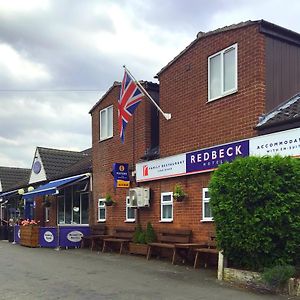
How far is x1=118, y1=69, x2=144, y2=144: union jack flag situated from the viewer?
16.0m

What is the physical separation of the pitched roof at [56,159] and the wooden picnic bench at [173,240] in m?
10.8

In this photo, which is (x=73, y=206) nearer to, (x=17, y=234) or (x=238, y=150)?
(x=17, y=234)

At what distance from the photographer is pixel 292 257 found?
31.3 ft

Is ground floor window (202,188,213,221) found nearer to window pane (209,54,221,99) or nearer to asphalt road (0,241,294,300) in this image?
asphalt road (0,241,294,300)

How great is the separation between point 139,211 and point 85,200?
5.46 metres

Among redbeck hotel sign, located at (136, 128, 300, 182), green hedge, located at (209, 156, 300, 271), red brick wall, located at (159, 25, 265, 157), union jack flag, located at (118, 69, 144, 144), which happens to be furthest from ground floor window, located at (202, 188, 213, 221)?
union jack flag, located at (118, 69, 144, 144)

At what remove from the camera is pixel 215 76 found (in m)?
14.0

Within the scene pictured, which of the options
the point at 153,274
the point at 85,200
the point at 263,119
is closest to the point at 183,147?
the point at 263,119

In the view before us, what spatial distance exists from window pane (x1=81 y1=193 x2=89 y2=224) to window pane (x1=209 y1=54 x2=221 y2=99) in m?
9.61

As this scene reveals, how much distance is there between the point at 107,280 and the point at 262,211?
3828 mm

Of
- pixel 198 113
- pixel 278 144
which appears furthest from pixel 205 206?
pixel 278 144

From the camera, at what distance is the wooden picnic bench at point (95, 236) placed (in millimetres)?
18797

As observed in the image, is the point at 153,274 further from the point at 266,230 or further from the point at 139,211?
the point at 139,211

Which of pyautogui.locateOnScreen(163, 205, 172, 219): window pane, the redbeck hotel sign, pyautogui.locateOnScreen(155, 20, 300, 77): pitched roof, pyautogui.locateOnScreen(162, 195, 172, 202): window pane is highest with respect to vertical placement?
pyautogui.locateOnScreen(155, 20, 300, 77): pitched roof
